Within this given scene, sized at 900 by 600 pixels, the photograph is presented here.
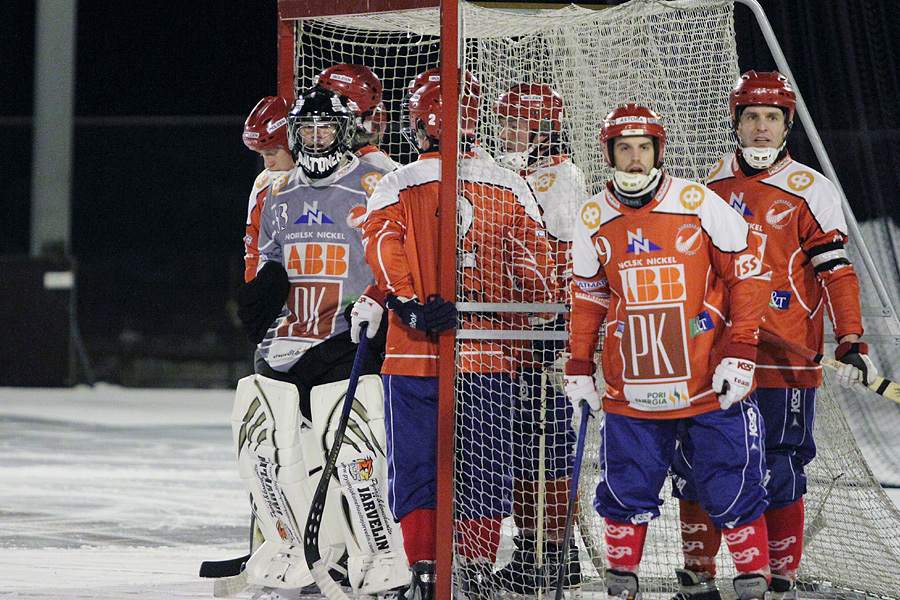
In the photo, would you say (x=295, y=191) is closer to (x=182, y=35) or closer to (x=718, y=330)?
(x=718, y=330)

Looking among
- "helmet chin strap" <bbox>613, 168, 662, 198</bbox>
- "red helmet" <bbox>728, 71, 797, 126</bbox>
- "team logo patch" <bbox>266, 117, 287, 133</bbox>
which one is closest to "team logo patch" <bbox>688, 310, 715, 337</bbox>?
"helmet chin strap" <bbox>613, 168, 662, 198</bbox>

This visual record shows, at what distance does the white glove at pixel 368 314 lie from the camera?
3305mm

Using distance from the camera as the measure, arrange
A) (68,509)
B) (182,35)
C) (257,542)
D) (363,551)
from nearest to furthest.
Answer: (363,551) < (257,542) < (68,509) < (182,35)

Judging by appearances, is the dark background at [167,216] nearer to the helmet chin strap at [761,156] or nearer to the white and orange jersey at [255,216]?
the white and orange jersey at [255,216]

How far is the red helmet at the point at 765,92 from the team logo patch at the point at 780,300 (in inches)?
19.0

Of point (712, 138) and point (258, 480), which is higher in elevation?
point (712, 138)

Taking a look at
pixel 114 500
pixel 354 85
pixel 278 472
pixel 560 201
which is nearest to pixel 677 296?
pixel 560 201

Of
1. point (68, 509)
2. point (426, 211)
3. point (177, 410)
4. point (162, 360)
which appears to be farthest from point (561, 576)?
point (162, 360)

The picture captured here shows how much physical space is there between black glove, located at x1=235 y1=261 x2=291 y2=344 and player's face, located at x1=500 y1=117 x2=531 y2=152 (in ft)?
2.60

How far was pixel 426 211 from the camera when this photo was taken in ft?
10.8

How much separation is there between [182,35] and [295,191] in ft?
36.5

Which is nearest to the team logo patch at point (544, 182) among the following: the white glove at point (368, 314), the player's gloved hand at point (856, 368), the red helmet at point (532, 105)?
the red helmet at point (532, 105)

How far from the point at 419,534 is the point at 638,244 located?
1011 millimetres

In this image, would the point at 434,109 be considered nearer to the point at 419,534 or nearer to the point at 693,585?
the point at 419,534
